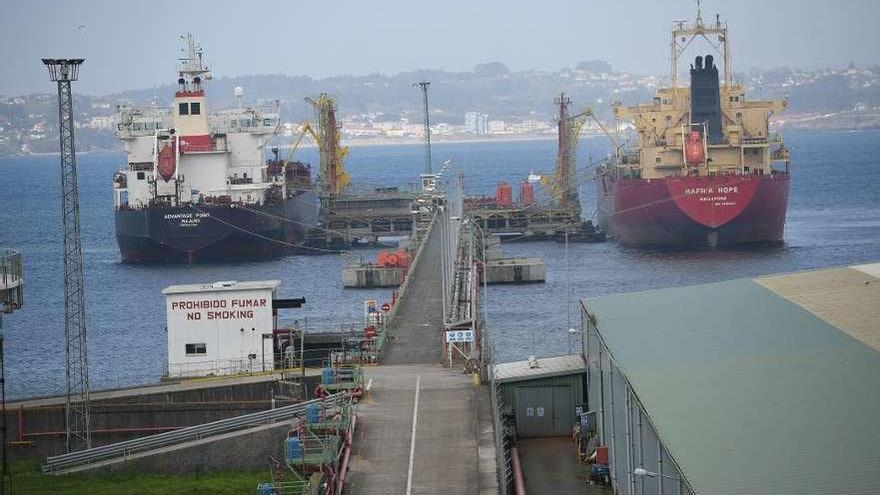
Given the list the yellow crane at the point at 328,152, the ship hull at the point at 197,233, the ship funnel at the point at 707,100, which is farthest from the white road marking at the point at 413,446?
the yellow crane at the point at 328,152

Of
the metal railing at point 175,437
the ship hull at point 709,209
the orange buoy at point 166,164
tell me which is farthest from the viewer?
the orange buoy at point 166,164

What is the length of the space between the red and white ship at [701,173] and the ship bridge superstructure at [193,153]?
763 inches

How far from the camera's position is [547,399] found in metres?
34.9

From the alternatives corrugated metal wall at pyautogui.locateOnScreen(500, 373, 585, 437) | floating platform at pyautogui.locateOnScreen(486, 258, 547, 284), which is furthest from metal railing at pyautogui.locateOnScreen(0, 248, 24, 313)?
floating platform at pyautogui.locateOnScreen(486, 258, 547, 284)

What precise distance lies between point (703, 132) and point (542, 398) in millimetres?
52323

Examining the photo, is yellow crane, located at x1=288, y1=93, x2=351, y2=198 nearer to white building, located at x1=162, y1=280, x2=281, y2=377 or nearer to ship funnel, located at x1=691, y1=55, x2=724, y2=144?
ship funnel, located at x1=691, y1=55, x2=724, y2=144

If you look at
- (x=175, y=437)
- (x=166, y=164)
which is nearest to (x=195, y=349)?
(x=175, y=437)

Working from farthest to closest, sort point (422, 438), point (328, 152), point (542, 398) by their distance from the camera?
point (328, 152) → point (542, 398) → point (422, 438)

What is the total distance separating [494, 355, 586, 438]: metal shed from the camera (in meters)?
34.5

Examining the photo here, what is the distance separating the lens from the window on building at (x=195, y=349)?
130ft

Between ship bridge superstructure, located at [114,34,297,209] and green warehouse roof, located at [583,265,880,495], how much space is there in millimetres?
52918

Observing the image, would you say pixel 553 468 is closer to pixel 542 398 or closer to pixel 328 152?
pixel 542 398

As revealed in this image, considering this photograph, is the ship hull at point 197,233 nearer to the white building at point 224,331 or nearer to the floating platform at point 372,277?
the floating platform at point 372,277

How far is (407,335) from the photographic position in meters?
42.8
